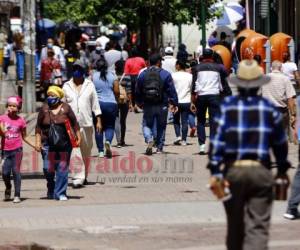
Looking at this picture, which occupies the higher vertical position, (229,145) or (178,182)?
(229,145)

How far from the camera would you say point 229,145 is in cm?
809

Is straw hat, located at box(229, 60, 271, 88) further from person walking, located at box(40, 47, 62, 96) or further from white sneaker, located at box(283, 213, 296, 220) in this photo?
person walking, located at box(40, 47, 62, 96)

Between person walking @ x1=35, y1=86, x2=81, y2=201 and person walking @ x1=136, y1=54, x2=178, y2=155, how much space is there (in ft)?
15.0

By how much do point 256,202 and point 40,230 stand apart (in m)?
4.35

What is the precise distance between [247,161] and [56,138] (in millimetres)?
6121

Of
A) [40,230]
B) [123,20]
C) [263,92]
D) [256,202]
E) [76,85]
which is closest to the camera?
[256,202]

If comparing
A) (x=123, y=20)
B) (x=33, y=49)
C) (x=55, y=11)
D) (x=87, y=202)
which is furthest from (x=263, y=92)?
(x=55, y=11)

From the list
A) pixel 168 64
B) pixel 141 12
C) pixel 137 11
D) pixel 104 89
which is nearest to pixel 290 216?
pixel 104 89

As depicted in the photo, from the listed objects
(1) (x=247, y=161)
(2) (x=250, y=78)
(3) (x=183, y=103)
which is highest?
(2) (x=250, y=78)

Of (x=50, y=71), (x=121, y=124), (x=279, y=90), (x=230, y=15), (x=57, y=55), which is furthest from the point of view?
(x=230, y=15)

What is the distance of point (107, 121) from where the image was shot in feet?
60.5

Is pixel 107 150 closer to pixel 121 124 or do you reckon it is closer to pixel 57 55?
pixel 121 124

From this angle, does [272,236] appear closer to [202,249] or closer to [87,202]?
[202,249]

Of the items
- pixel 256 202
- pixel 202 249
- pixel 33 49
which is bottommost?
pixel 202 249
